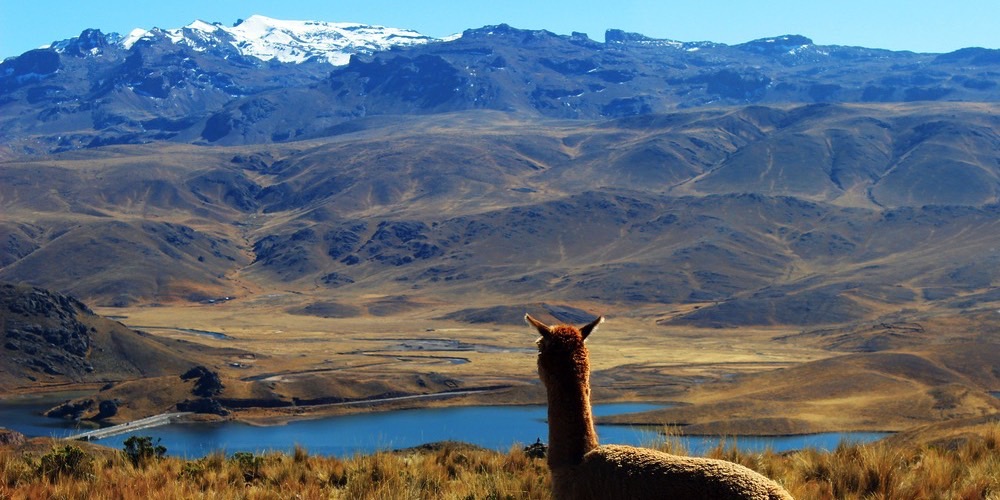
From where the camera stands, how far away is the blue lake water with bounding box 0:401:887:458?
65.8 meters

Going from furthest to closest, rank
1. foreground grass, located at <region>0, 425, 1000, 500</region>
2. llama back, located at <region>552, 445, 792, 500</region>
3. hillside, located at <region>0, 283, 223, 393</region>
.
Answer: hillside, located at <region>0, 283, 223, 393</region>
foreground grass, located at <region>0, 425, 1000, 500</region>
llama back, located at <region>552, 445, 792, 500</region>

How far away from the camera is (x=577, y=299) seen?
17325 cm

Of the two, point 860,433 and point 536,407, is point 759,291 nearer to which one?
point 536,407

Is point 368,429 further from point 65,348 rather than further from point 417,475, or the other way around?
point 417,475

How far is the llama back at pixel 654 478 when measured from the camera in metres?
6.96

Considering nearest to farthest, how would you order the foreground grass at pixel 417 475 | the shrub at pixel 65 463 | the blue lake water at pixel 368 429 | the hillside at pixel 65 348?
the foreground grass at pixel 417 475
the shrub at pixel 65 463
the blue lake water at pixel 368 429
the hillside at pixel 65 348

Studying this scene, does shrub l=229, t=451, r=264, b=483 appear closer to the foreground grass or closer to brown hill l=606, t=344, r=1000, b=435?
the foreground grass

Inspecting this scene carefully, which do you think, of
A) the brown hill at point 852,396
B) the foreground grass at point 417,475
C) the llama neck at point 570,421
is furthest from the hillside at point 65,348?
the llama neck at point 570,421

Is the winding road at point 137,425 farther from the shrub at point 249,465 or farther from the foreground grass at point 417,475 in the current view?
the foreground grass at point 417,475

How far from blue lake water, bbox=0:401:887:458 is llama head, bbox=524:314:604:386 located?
5203 centimetres

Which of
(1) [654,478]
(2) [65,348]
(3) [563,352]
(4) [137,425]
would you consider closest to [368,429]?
(4) [137,425]

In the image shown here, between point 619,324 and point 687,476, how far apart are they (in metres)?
149

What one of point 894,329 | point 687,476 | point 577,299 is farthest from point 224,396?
point 577,299

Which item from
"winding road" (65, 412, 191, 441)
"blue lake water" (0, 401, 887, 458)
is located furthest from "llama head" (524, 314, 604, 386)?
"winding road" (65, 412, 191, 441)
